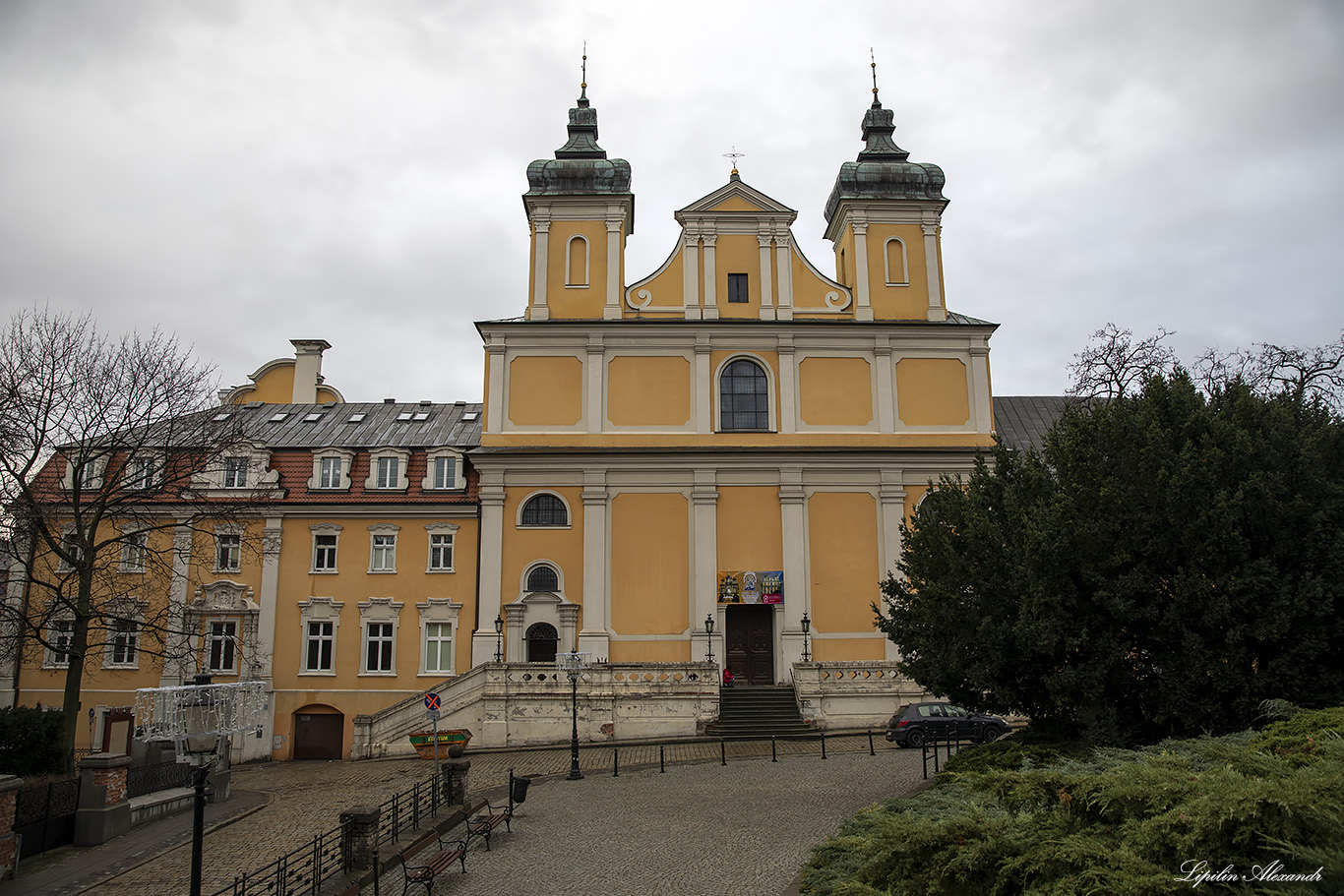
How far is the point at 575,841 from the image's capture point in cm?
1496

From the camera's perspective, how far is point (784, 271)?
1332 inches

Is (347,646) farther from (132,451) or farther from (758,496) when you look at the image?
(758,496)

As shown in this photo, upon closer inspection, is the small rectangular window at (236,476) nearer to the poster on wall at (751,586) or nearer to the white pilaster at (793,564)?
the poster on wall at (751,586)

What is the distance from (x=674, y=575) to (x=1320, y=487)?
20.4 meters

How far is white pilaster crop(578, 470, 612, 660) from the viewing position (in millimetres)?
30781

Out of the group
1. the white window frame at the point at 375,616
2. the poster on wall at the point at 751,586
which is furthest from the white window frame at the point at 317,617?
the poster on wall at the point at 751,586

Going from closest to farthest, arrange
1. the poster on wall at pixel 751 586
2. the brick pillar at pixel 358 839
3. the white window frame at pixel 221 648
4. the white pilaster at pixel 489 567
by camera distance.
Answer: the brick pillar at pixel 358 839
the white pilaster at pixel 489 567
the poster on wall at pixel 751 586
the white window frame at pixel 221 648

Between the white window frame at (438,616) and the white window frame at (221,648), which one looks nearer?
the white window frame at (221,648)

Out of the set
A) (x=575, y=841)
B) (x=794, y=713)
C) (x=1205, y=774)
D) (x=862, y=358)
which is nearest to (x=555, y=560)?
(x=794, y=713)

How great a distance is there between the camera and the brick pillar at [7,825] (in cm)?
1374

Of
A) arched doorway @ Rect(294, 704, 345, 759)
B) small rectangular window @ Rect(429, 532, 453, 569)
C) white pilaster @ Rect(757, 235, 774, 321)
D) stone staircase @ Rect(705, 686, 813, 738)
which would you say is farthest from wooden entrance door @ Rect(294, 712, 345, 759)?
white pilaster @ Rect(757, 235, 774, 321)

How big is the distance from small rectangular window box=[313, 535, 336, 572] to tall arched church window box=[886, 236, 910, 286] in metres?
22.0

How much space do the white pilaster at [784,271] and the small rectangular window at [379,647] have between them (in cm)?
1755

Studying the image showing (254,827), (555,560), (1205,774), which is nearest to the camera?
(1205,774)
